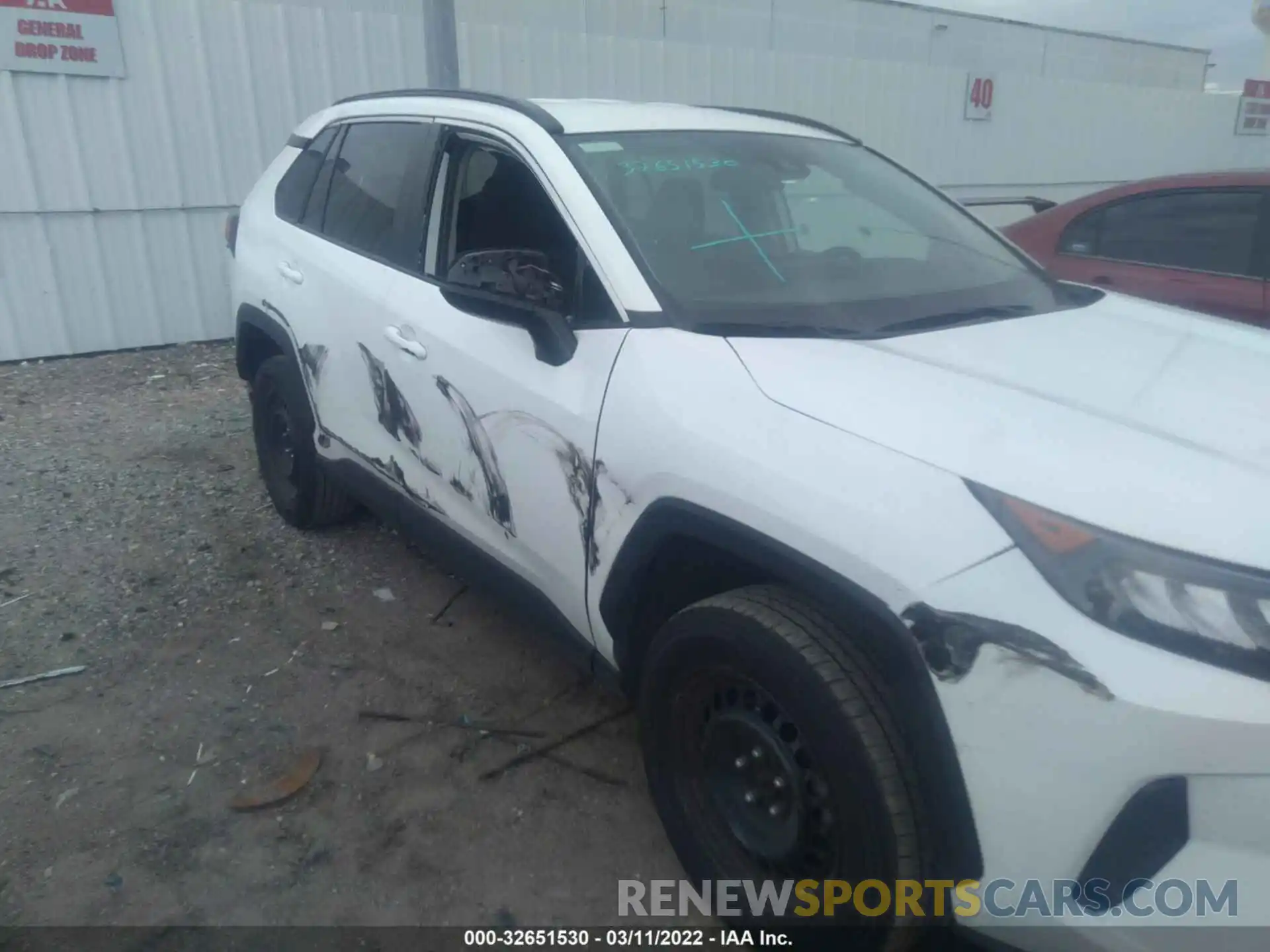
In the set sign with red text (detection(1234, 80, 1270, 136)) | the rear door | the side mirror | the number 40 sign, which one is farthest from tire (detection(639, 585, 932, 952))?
sign with red text (detection(1234, 80, 1270, 136))

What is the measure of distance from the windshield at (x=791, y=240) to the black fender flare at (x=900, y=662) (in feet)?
1.82

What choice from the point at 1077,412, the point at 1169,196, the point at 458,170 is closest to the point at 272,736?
the point at 458,170

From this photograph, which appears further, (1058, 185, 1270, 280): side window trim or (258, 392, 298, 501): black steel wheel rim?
(1058, 185, 1270, 280): side window trim

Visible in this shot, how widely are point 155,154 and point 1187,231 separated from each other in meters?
7.18

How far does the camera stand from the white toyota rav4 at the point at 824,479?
5.05 ft

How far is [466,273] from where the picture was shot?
2.66 meters

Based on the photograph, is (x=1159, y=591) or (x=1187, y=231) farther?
(x=1187, y=231)

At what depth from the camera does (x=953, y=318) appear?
2477 mm

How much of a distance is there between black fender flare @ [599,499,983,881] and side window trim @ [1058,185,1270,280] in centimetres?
371

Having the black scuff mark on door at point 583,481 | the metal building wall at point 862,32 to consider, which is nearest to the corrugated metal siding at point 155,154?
the metal building wall at point 862,32

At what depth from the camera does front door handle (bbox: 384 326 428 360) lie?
117 inches

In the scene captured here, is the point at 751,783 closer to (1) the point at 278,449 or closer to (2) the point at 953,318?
(2) the point at 953,318

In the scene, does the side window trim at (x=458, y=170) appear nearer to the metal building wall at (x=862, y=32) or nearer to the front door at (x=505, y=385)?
the front door at (x=505, y=385)

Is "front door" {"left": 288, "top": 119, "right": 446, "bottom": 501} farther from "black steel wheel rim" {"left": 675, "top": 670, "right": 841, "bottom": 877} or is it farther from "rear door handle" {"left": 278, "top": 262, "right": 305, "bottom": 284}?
"black steel wheel rim" {"left": 675, "top": 670, "right": 841, "bottom": 877}
